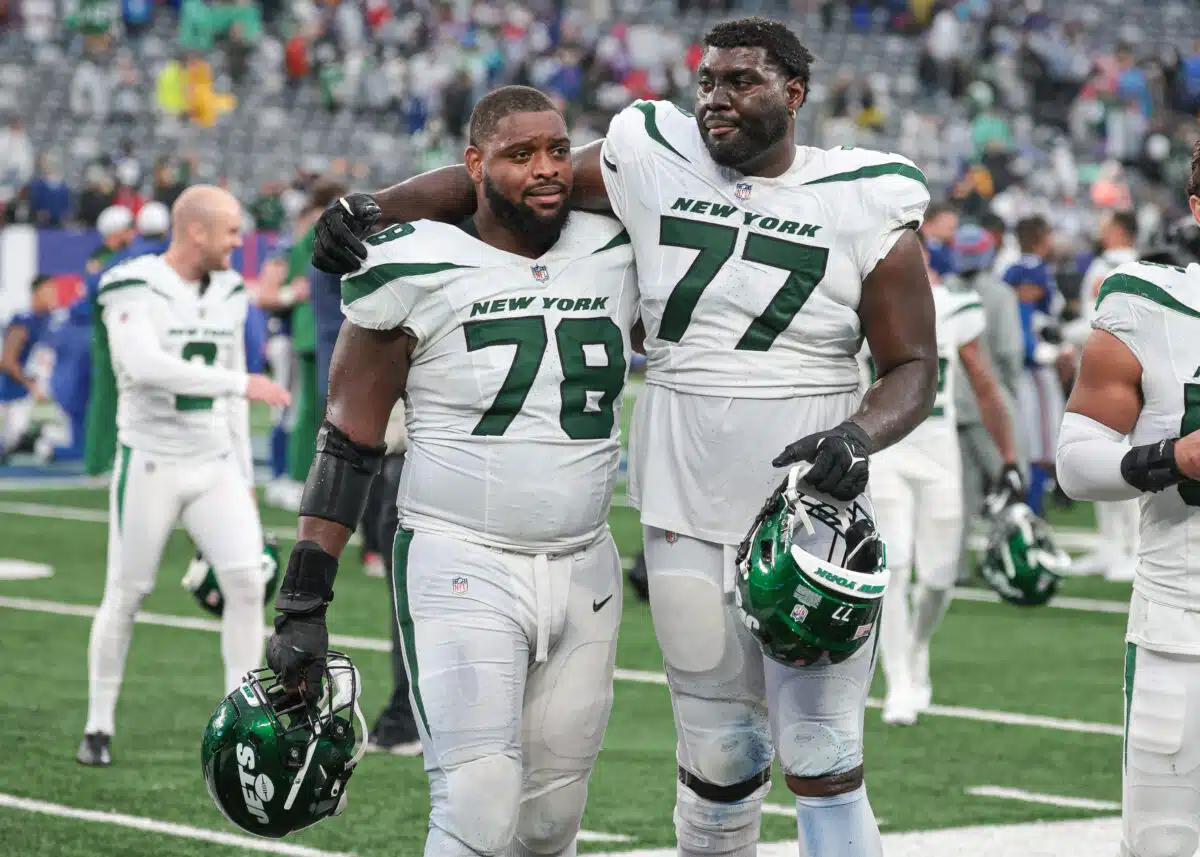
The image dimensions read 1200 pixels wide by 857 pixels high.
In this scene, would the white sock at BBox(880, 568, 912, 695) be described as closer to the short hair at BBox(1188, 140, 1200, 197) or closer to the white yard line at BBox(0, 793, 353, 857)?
the white yard line at BBox(0, 793, 353, 857)

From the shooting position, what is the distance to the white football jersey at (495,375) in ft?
14.0

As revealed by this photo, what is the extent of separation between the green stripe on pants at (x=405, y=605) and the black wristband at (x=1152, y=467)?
1.45 m

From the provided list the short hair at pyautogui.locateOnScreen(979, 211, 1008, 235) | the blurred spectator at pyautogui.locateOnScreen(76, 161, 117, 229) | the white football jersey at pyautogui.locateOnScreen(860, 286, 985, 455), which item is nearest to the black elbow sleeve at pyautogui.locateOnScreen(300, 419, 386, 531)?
the white football jersey at pyautogui.locateOnScreen(860, 286, 985, 455)

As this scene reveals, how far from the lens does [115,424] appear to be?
7984mm

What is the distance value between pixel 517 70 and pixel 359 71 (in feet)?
7.22

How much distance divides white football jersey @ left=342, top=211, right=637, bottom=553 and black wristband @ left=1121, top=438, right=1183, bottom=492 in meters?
1.05

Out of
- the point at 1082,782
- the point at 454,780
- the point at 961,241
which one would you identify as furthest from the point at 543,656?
the point at 961,241

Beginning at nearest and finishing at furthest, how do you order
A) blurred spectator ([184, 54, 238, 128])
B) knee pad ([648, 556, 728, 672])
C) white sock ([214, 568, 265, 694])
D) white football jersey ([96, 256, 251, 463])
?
knee pad ([648, 556, 728, 672]) → white sock ([214, 568, 265, 694]) → white football jersey ([96, 256, 251, 463]) → blurred spectator ([184, 54, 238, 128])

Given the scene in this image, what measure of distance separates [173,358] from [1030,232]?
25.3 feet

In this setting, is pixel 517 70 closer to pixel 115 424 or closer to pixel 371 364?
pixel 115 424

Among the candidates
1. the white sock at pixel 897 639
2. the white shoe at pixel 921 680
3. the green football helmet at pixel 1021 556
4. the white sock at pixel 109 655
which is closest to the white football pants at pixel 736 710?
the white sock at pixel 109 655

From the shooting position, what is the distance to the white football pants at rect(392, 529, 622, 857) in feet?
13.6

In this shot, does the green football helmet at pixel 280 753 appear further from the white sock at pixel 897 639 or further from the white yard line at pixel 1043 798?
the white sock at pixel 897 639

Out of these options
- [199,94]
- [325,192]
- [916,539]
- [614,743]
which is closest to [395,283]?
[614,743]
